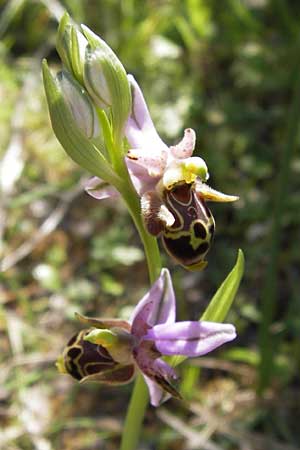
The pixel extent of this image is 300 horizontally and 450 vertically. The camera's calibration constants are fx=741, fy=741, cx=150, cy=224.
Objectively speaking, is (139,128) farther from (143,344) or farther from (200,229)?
(143,344)

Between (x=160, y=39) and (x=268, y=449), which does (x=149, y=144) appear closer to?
(x=268, y=449)

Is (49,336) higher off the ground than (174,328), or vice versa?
(174,328)

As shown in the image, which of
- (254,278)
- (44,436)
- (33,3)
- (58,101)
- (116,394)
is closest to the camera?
(58,101)

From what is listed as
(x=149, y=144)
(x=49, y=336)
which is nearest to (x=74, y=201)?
(x=49, y=336)

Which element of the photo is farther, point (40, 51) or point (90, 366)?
point (40, 51)

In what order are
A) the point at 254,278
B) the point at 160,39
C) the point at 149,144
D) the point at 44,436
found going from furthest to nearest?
the point at 160,39, the point at 254,278, the point at 44,436, the point at 149,144

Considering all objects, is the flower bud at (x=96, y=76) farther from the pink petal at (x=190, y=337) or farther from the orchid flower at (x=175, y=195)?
the pink petal at (x=190, y=337)
